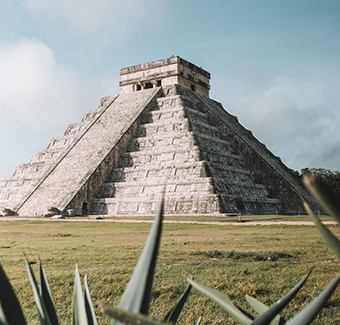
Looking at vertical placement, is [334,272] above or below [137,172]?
below

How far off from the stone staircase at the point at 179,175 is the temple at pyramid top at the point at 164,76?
3133mm

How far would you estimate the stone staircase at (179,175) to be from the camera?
16.1 meters

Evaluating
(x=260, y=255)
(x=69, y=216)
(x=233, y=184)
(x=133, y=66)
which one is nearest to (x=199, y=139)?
(x=233, y=184)

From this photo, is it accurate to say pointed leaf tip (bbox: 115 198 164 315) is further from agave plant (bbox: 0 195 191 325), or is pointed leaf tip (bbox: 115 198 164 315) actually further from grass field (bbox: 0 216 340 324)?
grass field (bbox: 0 216 340 324)

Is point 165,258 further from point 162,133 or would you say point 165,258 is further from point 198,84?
point 198,84

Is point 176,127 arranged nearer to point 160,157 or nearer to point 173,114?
point 173,114

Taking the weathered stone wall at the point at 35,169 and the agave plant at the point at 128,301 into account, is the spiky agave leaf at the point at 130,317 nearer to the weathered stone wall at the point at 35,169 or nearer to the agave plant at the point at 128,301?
the agave plant at the point at 128,301

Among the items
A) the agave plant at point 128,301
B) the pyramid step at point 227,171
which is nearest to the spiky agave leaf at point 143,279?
the agave plant at point 128,301

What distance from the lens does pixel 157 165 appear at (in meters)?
18.3

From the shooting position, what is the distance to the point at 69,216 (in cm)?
1673

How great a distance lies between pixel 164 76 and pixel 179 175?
934 cm

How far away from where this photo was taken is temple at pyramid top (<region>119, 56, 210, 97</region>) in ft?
79.4

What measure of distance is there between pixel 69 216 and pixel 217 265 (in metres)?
12.8

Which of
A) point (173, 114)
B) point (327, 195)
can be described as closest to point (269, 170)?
point (173, 114)
